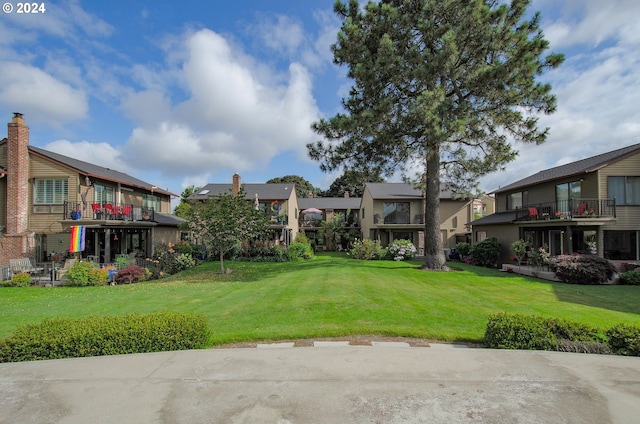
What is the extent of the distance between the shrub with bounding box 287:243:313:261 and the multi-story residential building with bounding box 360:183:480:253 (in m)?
8.56

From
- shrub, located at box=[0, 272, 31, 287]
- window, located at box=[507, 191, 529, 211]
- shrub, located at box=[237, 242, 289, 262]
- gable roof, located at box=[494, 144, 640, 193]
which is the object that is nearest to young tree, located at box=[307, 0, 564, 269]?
gable roof, located at box=[494, 144, 640, 193]

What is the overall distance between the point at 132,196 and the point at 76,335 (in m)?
22.4

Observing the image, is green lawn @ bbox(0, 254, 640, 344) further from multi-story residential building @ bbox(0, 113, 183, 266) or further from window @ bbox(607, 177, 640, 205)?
window @ bbox(607, 177, 640, 205)

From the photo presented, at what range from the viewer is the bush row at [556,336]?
5.82 metres

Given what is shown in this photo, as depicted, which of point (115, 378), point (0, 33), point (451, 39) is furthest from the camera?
point (451, 39)

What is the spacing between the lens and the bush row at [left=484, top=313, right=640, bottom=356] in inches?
229

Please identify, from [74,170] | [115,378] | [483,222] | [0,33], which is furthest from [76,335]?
[483,222]

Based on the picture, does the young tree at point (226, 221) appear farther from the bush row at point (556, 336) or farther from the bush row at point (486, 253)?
the bush row at point (486, 253)

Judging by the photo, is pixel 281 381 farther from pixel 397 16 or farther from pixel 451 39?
pixel 397 16

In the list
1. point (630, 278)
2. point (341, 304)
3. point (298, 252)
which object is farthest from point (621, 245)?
point (298, 252)

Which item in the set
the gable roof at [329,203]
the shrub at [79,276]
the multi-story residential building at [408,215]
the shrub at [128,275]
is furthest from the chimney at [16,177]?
the gable roof at [329,203]

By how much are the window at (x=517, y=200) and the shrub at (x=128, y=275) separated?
24261 millimetres

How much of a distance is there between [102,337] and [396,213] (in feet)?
97.8

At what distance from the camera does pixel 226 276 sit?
691 inches
